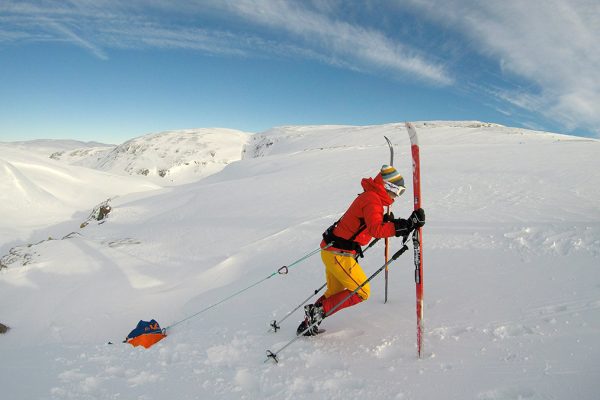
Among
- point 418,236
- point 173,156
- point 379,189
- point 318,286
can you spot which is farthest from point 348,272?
point 173,156

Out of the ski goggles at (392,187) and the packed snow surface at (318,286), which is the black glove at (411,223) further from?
the packed snow surface at (318,286)

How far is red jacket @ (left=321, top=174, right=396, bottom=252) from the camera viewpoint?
4.57 meters

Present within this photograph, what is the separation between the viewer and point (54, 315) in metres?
8.62

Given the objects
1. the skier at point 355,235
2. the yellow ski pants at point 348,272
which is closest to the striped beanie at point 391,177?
the skier at point 355,235

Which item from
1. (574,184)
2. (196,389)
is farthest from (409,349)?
(574,184)

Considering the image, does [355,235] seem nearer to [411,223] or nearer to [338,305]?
[411,223]

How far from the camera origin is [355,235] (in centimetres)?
499

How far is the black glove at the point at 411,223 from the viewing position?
4.34m

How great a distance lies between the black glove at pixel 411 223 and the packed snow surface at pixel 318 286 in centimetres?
145

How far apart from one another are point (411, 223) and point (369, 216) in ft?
1.76

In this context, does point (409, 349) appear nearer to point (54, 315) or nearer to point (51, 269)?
point (54, 315)

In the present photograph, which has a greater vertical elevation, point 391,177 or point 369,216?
point 391,177

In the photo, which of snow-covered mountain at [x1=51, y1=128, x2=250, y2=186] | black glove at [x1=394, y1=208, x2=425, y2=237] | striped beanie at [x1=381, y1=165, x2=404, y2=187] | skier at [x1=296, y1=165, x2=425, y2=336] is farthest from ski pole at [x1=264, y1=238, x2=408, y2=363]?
snow-covered mountain at [x1=51, y1=128, x2=250, y2=186]

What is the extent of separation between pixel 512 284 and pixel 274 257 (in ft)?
18.5
